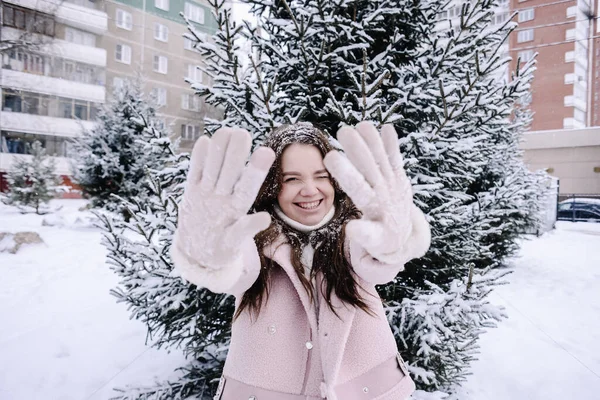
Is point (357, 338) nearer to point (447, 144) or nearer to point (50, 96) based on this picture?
point (447, 144)

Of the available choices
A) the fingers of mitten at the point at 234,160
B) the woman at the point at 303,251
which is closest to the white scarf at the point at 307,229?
the woman at the point at 303,251

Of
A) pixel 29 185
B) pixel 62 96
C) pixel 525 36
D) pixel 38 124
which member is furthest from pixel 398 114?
pixel 525 36

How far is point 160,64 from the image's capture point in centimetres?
2444

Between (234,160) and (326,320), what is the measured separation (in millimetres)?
678

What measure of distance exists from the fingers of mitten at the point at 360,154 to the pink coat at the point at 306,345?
0.27 metres

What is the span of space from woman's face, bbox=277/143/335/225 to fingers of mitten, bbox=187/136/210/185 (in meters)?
0.42

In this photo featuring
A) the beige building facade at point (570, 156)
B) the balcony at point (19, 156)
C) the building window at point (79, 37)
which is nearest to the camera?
the building window at point (79, 37)

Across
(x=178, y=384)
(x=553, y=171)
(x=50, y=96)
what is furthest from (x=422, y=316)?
(x=553, y=171)

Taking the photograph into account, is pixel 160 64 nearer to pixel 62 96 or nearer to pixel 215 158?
pixel 62 96

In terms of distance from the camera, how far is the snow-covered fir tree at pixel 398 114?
2.21m

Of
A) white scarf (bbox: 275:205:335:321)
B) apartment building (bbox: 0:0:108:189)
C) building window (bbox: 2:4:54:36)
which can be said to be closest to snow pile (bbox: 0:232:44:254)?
building window (bbox: 2:4:54:36)

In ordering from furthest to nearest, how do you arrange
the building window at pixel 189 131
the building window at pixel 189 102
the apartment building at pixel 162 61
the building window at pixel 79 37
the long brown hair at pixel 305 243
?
the building window at pixel 189 131
the building window at pixel 189 102
the apartment building at pixel 162 61
the building window at pixel 79 37
the long brown hair at pixel 305 243

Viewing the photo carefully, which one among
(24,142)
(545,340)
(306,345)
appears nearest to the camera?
(306,345)

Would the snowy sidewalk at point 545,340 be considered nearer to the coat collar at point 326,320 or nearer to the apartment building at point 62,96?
the coat collar at point 326,320
